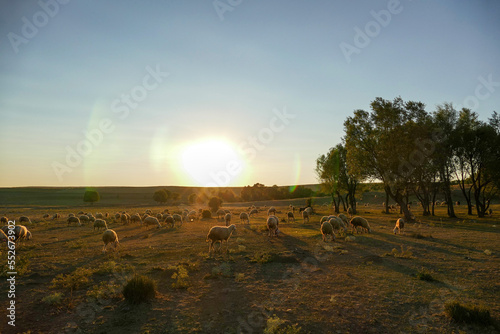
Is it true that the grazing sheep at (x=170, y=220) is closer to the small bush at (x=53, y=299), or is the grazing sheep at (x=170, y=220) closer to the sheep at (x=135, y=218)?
the sheep at (x=135, y=218)

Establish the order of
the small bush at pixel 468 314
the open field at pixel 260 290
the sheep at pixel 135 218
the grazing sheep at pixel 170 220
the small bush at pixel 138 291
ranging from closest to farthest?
the small bush at pixel 468 314
the open field at pixel 260 290
the small bush at pixel 138 291
the grazing sheep at pixel 170 220
the sheep at pixel 135 218

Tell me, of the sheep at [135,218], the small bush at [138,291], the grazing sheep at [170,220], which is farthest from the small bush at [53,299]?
the sheep at [135,218]

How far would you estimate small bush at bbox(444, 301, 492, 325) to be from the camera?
8.00 m

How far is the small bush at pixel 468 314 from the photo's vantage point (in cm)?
800

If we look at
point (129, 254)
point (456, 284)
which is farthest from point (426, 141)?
point (129, 254)

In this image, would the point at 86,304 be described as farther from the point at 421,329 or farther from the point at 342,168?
→ the point at 342,168

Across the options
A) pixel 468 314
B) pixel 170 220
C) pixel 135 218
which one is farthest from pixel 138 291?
pixel 135 218

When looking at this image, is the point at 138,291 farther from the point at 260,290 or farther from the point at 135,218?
the point at 135,218

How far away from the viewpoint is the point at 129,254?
56.2 feet

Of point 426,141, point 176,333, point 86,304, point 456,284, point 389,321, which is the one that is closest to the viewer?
point 176,333

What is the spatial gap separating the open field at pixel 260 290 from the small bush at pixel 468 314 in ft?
0.79

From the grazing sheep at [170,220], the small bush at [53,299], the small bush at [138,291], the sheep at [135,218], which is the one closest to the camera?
the small bush at [53,299]

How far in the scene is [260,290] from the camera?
10.9 metres

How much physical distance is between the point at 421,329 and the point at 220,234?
12314mm
